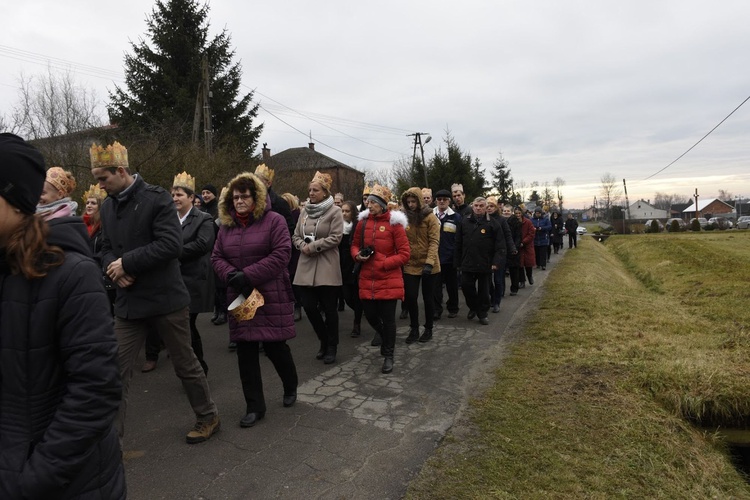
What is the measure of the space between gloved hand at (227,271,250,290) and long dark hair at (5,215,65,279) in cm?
209

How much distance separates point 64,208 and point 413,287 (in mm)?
4553

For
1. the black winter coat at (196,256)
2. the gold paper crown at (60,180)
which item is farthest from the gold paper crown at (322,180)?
the gold paper crown at (60,180)

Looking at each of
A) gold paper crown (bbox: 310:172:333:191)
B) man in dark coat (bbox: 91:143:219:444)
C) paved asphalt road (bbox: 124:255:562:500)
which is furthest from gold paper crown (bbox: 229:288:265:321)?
gold paper crown (bbox: 310:172:333:191)

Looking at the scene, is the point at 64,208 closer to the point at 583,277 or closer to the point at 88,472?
the point at 88,472

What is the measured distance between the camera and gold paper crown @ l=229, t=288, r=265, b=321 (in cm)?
359

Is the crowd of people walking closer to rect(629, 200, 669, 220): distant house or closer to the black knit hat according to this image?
the black knit hat

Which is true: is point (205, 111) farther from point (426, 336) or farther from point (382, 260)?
point (382, 260)

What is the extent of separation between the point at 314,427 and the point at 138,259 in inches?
74.1

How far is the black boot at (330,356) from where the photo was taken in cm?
543

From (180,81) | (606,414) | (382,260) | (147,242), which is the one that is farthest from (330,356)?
(180,81)

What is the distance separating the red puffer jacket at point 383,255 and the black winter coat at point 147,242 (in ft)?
7.64

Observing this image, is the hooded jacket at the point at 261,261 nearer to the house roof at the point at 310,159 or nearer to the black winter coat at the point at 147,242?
the black winter coat at the point at 147,242

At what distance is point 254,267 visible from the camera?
12.1ft

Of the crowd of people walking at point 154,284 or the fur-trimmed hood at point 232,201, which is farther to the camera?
the fur-trimmed hood at point 232,201
